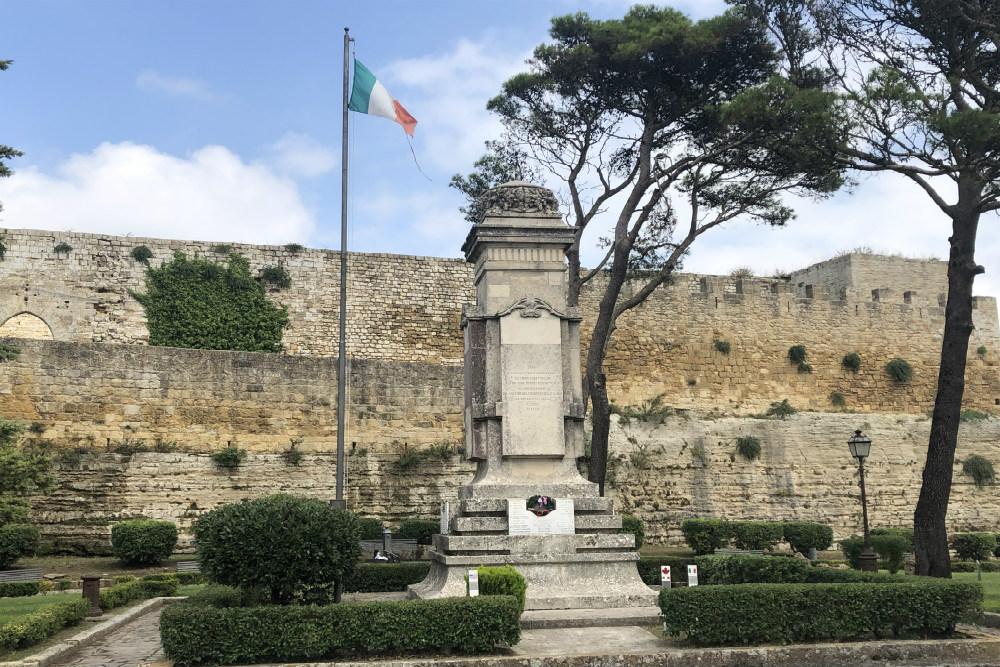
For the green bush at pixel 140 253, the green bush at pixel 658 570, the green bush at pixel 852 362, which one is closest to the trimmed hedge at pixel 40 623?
the green bush at pixel 658 570

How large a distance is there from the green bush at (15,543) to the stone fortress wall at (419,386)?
1.96 metres

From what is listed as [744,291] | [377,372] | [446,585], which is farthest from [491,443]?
[744,291]

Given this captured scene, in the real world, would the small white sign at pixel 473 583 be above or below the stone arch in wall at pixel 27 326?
below

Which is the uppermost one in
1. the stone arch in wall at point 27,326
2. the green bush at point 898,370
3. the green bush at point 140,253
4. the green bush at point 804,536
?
the green bush at point 140,253

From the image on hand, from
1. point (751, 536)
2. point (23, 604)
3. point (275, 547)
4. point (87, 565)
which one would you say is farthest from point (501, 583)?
point (751, 536)

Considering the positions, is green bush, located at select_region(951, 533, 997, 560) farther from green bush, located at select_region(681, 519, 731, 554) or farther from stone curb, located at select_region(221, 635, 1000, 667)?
stone curb, located at select_region(221, 635, 1000, 667)

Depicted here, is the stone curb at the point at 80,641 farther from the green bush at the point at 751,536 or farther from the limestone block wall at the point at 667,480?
the green bush at the point at 751,536

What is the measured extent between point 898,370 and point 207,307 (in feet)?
71.4

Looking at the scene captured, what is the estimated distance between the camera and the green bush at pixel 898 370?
1192 inches

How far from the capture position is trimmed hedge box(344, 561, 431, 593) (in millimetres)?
11992

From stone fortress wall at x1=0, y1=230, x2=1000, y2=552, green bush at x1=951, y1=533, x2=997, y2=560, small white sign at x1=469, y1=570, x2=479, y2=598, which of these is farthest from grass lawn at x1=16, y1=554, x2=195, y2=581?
green bush at x1=951, y1=533, x2=997, y2=560

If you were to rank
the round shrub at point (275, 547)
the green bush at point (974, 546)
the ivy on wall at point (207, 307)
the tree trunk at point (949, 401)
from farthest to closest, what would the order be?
1. the ivy on wall at point (207, 307)
2. the green bush at point (974, 546)
3. the tree trunk at point (949, 401)
4. the round shrub at point (275, 547)

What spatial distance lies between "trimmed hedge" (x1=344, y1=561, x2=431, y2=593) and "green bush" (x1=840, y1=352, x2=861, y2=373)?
2129 centimetres

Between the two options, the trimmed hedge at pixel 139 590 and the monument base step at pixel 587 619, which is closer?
the monument base step at pixel 587 619
